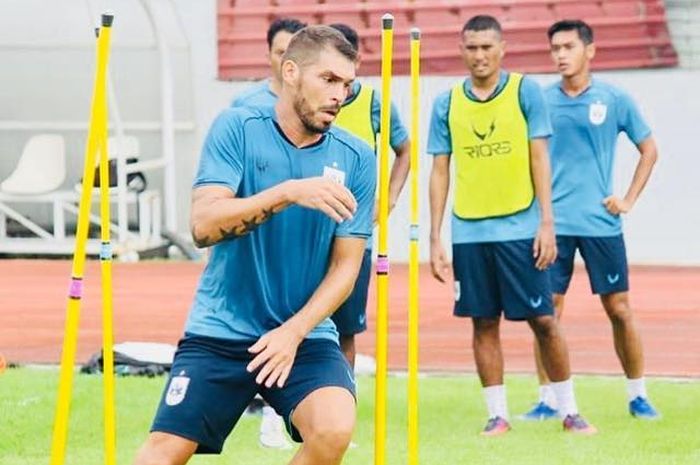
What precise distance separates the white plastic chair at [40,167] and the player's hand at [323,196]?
15.4 metres

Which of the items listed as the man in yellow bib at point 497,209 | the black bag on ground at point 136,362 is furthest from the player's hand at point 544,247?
the black bag on ground at point 136,362

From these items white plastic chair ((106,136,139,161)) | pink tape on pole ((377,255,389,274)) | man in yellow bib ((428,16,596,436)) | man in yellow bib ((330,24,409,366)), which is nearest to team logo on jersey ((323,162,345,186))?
pink tape on pole ((377,255,389,274))

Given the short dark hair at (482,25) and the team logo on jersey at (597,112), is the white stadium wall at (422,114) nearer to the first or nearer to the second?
the team logo on jersey at (597,112)

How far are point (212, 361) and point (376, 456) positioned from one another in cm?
81

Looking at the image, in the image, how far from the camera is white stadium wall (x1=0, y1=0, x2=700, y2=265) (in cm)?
2136

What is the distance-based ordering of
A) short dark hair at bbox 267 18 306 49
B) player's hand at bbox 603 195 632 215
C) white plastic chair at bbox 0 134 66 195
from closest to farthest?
short dark hair at bbox 267 18 306 49, player's hand at bbox 603 195 632 215, white plastic chair at bbox 0 134 66 195

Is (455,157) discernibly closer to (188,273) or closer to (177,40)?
(188,273)

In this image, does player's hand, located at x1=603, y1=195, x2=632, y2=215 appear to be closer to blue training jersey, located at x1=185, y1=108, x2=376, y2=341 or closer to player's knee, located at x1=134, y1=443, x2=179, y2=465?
blue training jersey, located at x1=185, y1=108, x2=376, y2=341

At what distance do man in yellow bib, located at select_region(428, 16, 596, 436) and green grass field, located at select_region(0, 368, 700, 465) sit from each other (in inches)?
13.9

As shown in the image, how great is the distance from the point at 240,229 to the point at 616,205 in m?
5.17

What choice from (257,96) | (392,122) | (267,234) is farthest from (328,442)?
(392,122)

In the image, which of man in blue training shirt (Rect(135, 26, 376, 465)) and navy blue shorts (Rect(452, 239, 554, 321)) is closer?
man in blue training shirt (Rect(135, 26, 376, 465))

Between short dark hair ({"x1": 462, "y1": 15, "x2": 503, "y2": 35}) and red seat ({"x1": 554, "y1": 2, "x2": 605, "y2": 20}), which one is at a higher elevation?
short dark hair ({"x1": 462, "y1": 15, "x2": 503, "y2": 35})

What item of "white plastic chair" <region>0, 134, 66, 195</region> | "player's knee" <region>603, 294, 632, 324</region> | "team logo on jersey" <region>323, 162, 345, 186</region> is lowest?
"white plastic chair" <region>0, 134, 66, 195</region>
